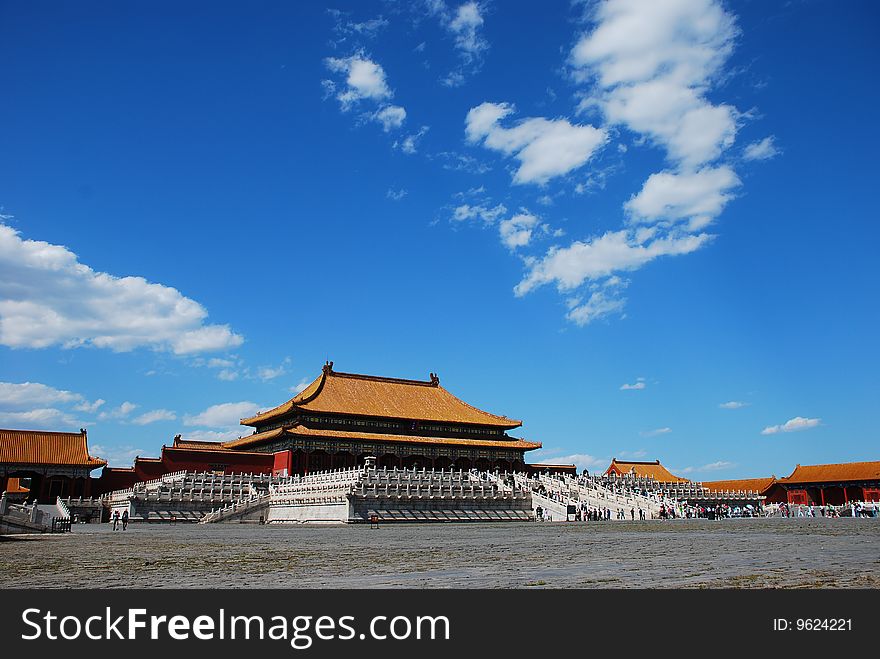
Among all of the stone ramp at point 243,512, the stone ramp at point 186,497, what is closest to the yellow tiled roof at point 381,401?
the stone ramp at point 186,497

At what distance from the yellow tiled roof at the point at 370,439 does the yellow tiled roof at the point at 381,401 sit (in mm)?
1765

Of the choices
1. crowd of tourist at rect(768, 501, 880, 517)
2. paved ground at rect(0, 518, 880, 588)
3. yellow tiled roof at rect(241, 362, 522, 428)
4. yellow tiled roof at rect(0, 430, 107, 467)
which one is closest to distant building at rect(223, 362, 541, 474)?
yellow tiled roof at rect(241, 362, 522, 428)

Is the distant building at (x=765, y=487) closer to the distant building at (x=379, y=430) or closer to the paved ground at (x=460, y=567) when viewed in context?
the distant building at (x=379, y=430)

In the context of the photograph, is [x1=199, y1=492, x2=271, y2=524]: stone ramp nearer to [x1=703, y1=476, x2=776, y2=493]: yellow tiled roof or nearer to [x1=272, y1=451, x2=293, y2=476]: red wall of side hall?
[x1=272, y1=451, x2=293, y2=476]: red wall of side hall

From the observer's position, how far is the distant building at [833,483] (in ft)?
220

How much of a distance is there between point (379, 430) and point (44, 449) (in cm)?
2533

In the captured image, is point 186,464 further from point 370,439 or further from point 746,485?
point 746,485

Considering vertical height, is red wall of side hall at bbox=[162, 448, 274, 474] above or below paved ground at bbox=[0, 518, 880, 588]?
above

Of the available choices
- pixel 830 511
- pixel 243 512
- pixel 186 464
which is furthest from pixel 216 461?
pixel 830 511

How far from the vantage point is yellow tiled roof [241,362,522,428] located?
62.1 meters

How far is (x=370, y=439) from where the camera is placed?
5947 cm
